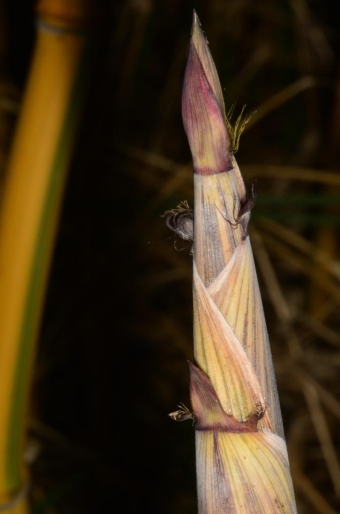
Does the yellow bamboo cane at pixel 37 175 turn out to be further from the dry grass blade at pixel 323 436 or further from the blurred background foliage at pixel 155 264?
the dry grass blade at pixel 323 436

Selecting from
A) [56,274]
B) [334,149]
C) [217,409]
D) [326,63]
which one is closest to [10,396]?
[217,409]

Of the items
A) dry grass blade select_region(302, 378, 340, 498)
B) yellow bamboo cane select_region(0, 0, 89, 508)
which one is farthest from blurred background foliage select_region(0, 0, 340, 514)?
yellow bamboo cane select_region(0, 0, 89, 508)

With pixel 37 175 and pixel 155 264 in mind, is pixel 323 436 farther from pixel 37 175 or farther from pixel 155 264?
pixel 37 175

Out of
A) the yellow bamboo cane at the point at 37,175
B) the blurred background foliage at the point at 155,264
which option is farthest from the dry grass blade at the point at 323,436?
the yellow bamboo cane at the point at 37,175

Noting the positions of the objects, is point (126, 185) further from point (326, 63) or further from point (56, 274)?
point (326, 63)

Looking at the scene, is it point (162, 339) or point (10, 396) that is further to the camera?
point (162, 339)

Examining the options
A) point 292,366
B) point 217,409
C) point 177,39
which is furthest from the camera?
point 177,39

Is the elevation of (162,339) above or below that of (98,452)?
above
